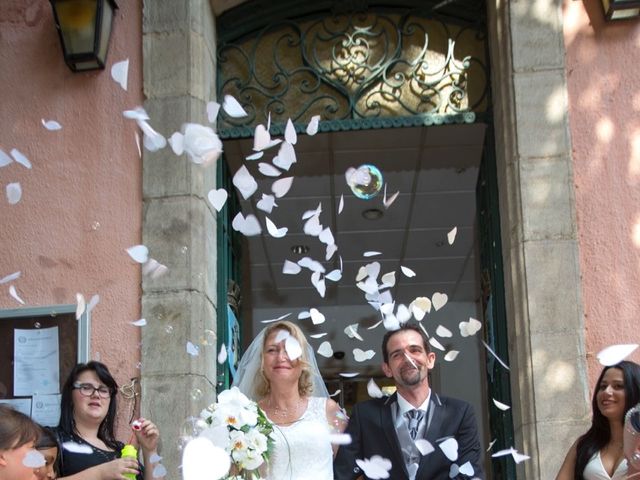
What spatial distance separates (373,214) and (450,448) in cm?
563

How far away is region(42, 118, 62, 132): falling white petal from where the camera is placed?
21.4 ft

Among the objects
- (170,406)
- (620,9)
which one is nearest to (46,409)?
(170,406)

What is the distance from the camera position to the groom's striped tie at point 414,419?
5.04m

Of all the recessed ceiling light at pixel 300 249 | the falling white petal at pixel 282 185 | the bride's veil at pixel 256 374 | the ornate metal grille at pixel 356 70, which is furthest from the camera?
the recessed ceiling light at pixel 300 249

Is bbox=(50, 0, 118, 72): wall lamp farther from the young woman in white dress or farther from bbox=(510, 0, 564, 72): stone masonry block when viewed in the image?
the young woman in white dress

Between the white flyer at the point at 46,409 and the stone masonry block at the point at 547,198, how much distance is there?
2873mm

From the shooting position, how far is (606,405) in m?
4.87

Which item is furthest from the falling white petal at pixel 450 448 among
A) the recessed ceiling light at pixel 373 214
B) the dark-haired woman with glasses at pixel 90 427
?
the recessed ceiling light at pixel 373 214

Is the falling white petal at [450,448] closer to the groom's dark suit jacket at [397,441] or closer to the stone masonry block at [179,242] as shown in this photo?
the groom's dark suit jacket at [397,441]

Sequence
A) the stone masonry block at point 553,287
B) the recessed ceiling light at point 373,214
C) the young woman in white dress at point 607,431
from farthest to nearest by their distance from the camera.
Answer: the recessed ceiling light at point 373,214
the stone masonry block at point 553,287
the young woman in white dress at point 607,431

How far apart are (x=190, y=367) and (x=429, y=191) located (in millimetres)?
4406

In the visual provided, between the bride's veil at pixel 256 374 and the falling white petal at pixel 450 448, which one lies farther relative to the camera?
the bride's veil at pixel 256 374

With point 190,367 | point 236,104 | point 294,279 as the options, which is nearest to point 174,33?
point 236,104

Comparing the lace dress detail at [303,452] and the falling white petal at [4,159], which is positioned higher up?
the falling white petal at [4,159]
